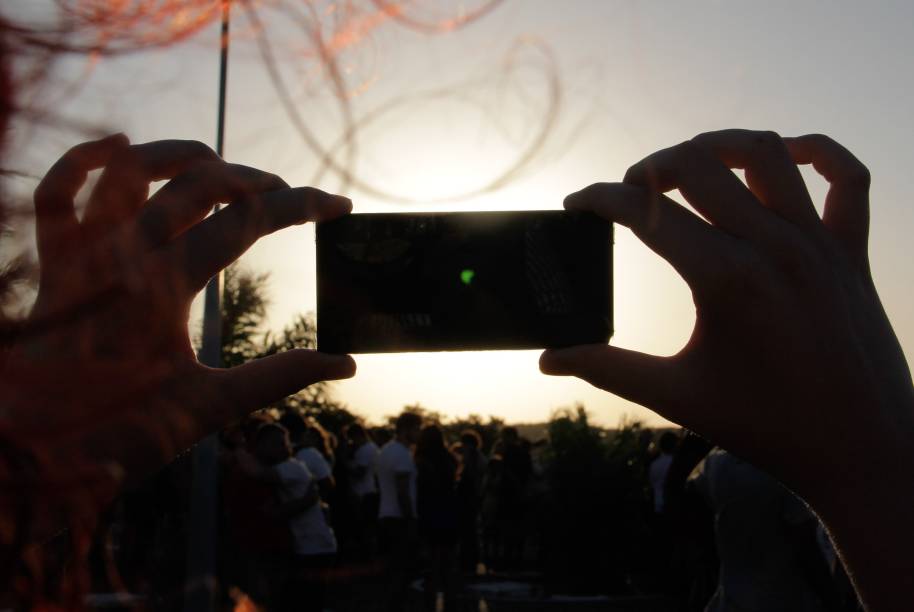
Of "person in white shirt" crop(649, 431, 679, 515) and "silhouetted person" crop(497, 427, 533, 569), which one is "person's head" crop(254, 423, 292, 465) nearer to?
"person in white shirt" crop(649, 431, 679, 515)

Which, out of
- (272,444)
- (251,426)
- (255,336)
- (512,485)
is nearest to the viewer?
(272,444)

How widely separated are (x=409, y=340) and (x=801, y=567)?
373 centimetres

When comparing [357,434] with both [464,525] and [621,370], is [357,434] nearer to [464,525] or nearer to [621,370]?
[464,525]

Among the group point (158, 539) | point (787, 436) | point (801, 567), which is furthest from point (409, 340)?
point (158, 539)

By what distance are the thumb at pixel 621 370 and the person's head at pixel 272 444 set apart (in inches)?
275

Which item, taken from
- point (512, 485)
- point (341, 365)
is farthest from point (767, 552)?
point (512, 485)

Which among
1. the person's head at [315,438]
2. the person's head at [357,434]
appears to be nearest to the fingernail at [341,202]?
the person's head at [315,438]

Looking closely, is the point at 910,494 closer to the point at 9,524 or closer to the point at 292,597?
the point at 9,524

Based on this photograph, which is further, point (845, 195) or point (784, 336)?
point (845, 195)

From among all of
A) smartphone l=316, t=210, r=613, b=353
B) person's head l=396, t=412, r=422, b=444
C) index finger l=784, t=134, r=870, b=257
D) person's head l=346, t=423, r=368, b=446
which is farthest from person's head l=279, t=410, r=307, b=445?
index finger l=784, t=134, r=870, b=257

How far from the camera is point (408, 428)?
36.4 feet

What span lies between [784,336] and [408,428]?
990cm

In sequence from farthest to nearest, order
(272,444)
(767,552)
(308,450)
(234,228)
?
(308,450)
(272,444)
(767,552)
(234,228)

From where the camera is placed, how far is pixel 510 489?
13398 millimetres
